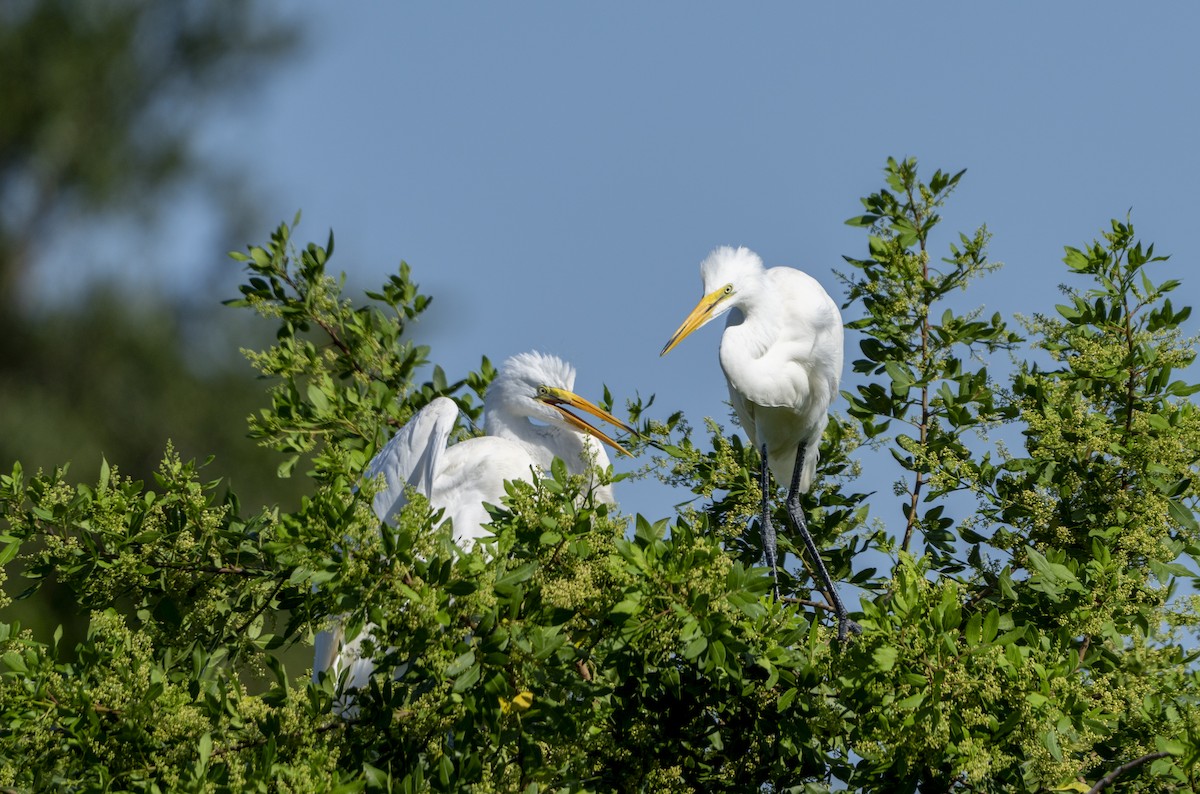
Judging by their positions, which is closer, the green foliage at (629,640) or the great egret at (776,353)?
the green foliage at (629,640)

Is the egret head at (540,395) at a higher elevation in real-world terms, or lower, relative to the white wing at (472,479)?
higher

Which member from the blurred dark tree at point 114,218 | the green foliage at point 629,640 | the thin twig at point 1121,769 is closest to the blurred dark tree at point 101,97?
the blurred dark tree at point 114,218

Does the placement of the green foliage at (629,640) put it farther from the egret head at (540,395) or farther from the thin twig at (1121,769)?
the egret head at (540,395)

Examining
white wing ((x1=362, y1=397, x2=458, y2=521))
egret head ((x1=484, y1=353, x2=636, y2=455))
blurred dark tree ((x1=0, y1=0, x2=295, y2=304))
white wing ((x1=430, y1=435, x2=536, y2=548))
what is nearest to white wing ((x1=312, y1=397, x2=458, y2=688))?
white wing ((x1=362, y1=397, x2=458, y2=521))

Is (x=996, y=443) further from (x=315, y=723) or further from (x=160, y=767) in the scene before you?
(x=160, y=767)

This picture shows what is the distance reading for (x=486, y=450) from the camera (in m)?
4.07

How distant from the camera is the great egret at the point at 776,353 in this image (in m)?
4.33

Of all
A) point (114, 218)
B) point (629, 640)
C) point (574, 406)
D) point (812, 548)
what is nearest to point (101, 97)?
point (114, 218)

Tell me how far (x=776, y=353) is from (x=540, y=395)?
82 centimetres

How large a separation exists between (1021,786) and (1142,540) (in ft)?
1.99

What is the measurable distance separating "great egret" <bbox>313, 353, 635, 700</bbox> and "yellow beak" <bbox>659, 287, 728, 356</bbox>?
36 cm

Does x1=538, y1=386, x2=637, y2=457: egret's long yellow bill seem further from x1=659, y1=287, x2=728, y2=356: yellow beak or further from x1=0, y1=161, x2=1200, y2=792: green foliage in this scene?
x1=0, y1=161, x2=1200, y2=792: green foliage

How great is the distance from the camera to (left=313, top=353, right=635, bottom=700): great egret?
3.68 m

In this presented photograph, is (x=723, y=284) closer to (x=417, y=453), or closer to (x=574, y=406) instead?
(x=574, y=406)
